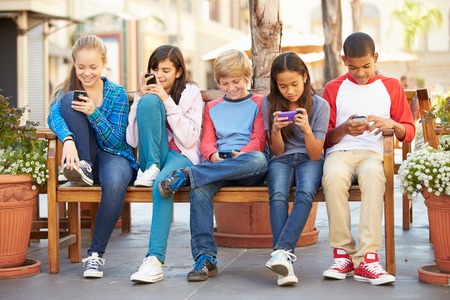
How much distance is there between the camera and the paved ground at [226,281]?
14.8 feet

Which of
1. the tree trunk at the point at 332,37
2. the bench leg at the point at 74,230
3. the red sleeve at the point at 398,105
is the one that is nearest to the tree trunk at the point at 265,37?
the red sleeve at the point at 398,105

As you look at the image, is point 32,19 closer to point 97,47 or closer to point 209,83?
point 97,47

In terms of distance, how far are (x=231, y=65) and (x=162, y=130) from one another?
53cm

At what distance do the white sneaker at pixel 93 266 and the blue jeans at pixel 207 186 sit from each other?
54 centimetres

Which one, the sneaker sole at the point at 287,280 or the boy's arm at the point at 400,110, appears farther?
the boy's arm at the point at 400,110

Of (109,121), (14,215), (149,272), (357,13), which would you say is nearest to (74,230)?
(14,215)

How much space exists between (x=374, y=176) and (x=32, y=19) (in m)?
17.5

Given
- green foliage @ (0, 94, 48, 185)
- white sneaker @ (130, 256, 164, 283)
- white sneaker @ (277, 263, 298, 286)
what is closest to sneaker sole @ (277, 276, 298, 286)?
white sneaker @ (277, 263, 298, 286)

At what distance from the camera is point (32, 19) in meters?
21.2

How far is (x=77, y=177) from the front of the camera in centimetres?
504

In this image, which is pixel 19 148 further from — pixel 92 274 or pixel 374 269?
pixel 374 269

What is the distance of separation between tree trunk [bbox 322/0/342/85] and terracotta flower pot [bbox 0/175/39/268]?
808 cm

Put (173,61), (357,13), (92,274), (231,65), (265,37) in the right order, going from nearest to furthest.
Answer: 1. (92,274)
2. (231,65)
3. (173,61)
4. (265,37)
5. (357,13)

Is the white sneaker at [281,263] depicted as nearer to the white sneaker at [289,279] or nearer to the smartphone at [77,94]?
the white sneaker at [289,279]
